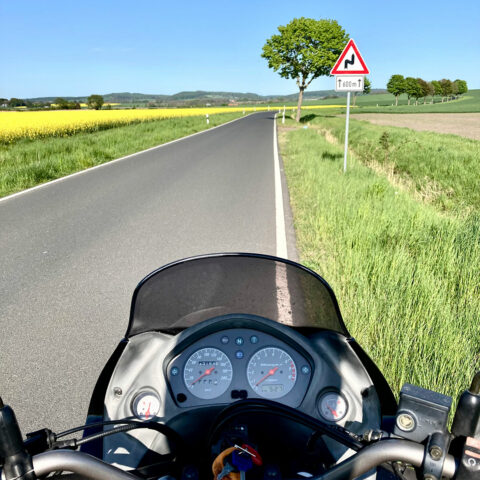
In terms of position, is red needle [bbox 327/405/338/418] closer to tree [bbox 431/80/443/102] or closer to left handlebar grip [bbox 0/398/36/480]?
left handlebar grip [bbox 0/398/36/480]

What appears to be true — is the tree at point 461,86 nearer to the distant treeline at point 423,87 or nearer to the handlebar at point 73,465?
the distant treeline at point 423,87

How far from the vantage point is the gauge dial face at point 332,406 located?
5.23 feet

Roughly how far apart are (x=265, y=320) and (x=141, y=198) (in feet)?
26.5

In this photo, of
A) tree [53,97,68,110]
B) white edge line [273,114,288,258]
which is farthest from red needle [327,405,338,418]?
tree [53,97,68,110]

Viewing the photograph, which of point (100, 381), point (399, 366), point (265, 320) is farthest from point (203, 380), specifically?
point (399, 366)

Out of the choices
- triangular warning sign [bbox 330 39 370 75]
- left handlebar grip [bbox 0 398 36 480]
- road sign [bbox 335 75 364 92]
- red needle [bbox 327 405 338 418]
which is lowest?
red needle [bbox 327 405 338 418]

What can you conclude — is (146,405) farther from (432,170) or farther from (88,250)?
(432,170)

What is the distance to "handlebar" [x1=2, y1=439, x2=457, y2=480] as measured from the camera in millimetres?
955

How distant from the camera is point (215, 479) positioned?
3.52 ft

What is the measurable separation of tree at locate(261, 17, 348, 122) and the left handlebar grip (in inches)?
1832

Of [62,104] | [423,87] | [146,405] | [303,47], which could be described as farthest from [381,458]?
[423,87]

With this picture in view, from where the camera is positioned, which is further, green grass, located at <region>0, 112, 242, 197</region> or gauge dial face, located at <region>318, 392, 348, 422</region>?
green grass, located at <region>0, 112, 242, 197</region>

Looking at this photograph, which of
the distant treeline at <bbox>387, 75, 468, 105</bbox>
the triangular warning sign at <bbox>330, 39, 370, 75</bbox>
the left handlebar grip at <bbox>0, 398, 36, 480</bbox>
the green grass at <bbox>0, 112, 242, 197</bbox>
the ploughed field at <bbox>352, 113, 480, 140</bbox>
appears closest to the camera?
the left handlebar grip at <bbox>0, 398, 36, 480</bbox>

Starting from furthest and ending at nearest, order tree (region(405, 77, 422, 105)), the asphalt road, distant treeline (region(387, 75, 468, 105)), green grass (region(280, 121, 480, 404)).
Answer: distant treeline (region(387, 75, 468, 105)), tree (region(405, 77, 422, 105)), the asphalt road, green grass (region(280, 121, 480, 404))
